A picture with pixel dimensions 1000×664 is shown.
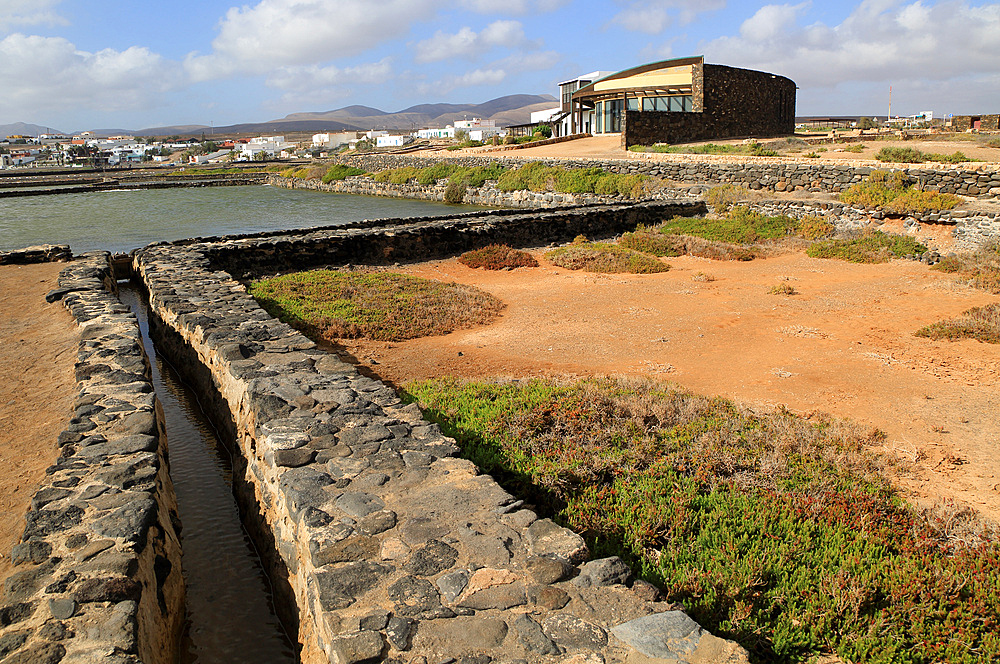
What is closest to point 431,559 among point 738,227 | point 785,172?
point 738,227

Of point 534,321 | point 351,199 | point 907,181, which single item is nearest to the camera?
point 534,321

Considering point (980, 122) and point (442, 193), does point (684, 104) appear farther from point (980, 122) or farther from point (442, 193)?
point (980, 122)

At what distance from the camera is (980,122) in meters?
38.8

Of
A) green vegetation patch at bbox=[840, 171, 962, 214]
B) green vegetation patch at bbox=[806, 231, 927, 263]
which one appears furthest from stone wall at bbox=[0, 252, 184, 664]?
green vegetation patch at bbox=[840, 171, 962, 214]

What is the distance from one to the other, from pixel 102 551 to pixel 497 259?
12184 millimetres

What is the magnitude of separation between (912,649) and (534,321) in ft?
24.4

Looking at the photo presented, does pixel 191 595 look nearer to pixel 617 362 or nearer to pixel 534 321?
pixel 617 362

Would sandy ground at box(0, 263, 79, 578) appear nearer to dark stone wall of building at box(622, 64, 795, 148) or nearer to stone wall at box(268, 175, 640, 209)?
stone wall at box(268, 175, 640, 209)

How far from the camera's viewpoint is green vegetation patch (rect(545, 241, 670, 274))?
14.4m

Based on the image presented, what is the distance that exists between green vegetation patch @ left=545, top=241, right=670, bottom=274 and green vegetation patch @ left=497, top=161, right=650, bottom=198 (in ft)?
36.4

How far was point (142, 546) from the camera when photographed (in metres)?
3.79

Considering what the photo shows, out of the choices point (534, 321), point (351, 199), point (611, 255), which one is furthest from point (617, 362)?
point (351, 199)

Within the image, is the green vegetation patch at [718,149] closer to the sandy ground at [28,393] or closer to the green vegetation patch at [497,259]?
the green vegetation patch at [497,259]

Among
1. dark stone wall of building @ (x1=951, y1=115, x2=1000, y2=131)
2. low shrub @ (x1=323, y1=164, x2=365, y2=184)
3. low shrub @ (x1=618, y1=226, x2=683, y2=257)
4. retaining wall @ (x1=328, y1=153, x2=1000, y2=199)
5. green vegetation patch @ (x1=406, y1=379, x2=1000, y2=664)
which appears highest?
dark stone wall of building @ (x1=951, y1=115, x2=1000, y2=131)
